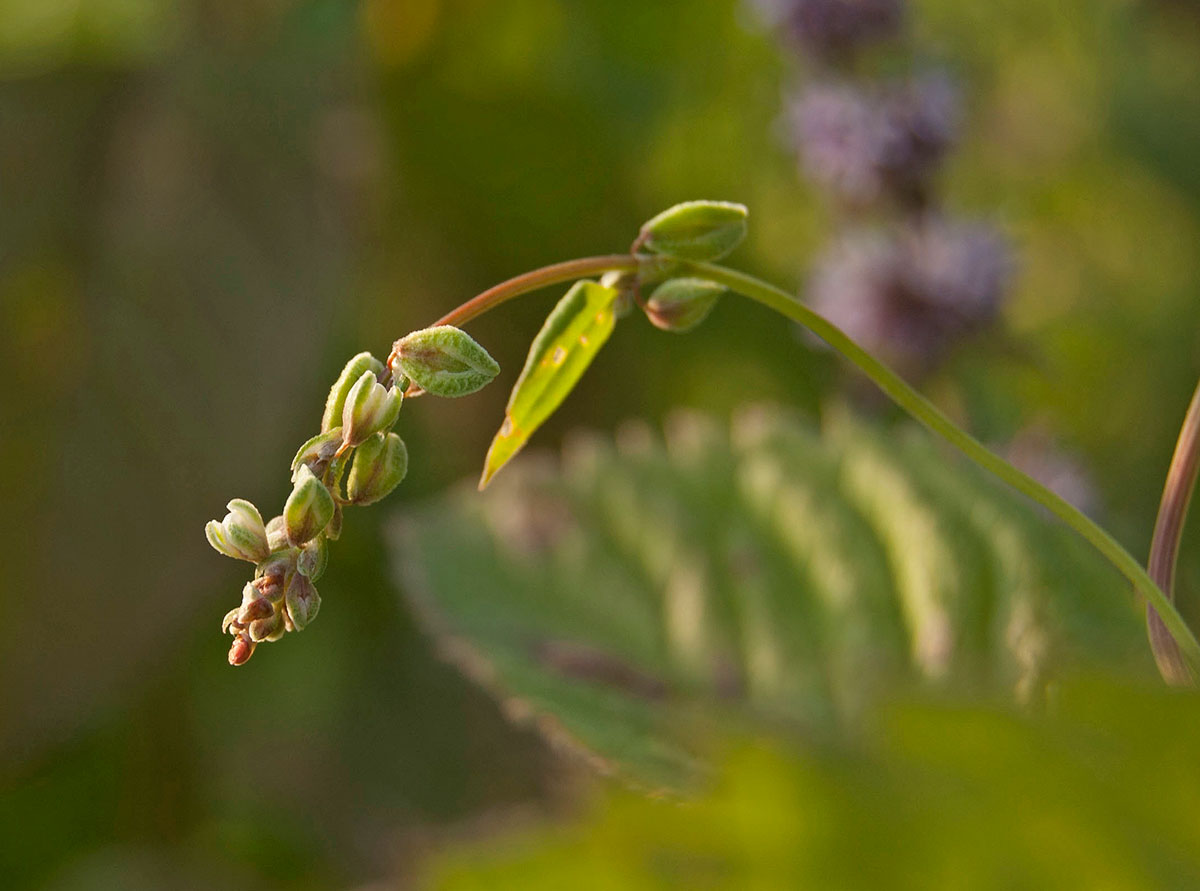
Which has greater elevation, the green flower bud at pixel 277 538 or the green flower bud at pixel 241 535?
the green flower bud at pixel 241 535

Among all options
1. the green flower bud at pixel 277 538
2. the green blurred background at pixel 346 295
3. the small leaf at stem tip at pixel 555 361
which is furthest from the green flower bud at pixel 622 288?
the green blurred background at pixel 346 295

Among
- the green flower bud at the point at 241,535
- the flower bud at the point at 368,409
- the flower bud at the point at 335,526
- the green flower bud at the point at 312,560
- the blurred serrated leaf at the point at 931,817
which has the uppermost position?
the flower bud at the point at 368,409

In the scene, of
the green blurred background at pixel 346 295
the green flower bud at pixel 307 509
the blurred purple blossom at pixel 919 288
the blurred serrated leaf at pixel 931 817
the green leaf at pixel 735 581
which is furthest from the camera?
the green blurred background at pixel 346 295

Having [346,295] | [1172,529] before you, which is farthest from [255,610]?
[346,295]

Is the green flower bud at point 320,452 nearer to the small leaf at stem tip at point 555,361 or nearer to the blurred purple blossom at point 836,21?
the small leaf at stem tip at point 555,361

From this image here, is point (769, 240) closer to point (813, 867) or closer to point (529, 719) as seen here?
point (529, 719)
